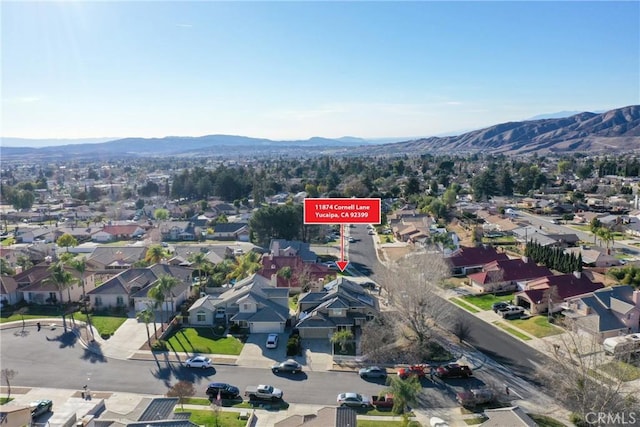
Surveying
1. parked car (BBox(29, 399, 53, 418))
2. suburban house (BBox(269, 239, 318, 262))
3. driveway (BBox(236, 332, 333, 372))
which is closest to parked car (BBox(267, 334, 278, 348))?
driveway (BBox(236, 332, 333, 372))

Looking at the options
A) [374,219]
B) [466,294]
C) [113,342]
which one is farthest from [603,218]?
[113,342]

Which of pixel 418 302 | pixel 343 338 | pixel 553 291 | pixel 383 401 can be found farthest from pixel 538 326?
pixel 383 401

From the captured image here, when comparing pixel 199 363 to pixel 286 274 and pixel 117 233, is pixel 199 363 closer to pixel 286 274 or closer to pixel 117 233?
pixel 286 274

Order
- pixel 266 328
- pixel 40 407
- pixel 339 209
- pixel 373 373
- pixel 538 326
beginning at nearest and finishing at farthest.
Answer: pixel 40 407 < pixel 373 373 < pixel 339 209 < pixel 266 328 < pixel 538 326

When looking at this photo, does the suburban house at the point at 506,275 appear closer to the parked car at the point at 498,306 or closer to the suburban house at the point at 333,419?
the parked car at the point at 498,306

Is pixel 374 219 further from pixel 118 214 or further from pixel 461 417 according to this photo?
pixel 118 214

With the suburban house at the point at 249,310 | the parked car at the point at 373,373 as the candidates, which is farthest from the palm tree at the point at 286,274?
the parked car at the point at 373,373

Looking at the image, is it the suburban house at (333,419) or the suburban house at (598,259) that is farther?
the suburban house at (598,259)
